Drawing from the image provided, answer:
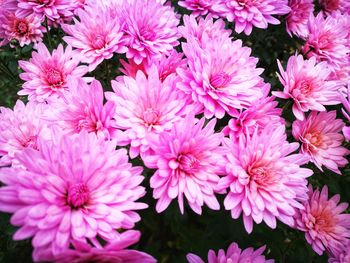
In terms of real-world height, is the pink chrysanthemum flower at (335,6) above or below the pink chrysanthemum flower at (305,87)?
above

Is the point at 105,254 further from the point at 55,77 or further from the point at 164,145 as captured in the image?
the point at 55,77

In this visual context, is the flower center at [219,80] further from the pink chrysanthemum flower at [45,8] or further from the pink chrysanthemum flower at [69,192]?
the pink chrysanthemum flower at [45,8]

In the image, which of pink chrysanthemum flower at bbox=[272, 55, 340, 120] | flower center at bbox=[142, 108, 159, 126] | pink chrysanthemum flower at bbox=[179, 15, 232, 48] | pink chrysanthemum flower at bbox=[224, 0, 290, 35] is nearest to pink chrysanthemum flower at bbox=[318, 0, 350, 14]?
pink chrysanthemum flower at bbox=[224, 0, 290, 35]

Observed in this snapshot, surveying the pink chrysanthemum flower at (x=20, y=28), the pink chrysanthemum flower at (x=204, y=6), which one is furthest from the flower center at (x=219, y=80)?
the pink chrysanthemum flower at (x=20, y=28)

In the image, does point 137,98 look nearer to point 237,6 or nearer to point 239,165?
point 239,165

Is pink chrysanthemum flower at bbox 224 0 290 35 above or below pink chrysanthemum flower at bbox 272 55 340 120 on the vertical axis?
above

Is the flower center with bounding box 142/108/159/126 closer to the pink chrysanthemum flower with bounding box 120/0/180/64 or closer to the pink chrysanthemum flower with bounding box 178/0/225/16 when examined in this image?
the pink chrysanthemum flower with bounding box 120/0/180/64

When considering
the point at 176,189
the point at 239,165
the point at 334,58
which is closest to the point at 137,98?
the point at 176,189
